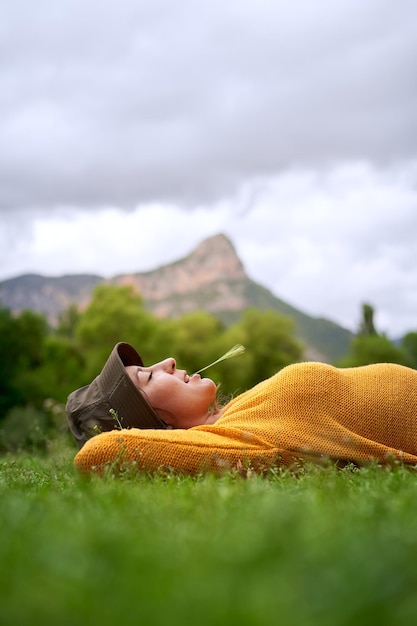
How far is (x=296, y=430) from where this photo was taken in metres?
5.22

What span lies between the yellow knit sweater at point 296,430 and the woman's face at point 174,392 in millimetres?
244

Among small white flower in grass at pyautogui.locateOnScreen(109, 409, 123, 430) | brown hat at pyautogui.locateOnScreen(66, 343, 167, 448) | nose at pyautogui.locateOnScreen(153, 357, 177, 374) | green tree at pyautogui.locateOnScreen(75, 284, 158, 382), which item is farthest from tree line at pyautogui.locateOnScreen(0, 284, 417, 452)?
nose at pyautogui.locateOnScreen(153, 357, 177, 374)

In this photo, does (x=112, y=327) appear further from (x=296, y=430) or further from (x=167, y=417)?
(x=296, y=430)

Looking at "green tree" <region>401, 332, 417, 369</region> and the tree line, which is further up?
the tree line

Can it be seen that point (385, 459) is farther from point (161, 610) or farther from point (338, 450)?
point (161, 610)

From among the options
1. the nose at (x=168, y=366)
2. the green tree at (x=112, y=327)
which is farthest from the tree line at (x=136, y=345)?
the nose at (x=168, y=366)

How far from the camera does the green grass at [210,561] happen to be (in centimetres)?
164

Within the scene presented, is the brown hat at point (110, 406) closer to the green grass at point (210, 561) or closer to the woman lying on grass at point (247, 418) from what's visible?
the woman lying on grass at point (247, 418)

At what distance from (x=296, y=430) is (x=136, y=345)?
45.4 m

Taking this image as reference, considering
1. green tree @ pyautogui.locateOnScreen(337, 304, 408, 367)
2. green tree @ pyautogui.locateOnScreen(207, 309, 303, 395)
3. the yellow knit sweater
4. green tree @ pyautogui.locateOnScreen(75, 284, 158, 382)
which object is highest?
the yellow knit sweater

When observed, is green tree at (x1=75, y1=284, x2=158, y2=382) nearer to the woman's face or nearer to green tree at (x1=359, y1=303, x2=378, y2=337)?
green tree at (x1=359, y1=303, x2=378, y2=337)

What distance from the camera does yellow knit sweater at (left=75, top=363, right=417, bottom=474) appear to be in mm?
4852

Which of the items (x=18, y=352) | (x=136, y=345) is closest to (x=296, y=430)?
(x=18, y=352)

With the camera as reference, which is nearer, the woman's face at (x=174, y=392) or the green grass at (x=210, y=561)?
the green grass at (x=210, y=561)
